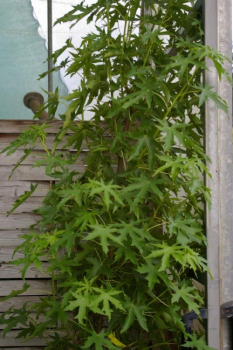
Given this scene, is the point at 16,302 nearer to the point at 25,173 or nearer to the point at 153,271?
the point at 25,173

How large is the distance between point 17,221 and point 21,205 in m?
0.09

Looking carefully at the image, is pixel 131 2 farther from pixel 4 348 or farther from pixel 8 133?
pixel 4 348

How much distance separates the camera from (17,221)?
262 centimetres

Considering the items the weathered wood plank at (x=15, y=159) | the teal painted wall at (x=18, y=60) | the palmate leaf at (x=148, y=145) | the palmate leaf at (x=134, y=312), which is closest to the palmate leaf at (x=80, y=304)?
the palmate leaf at (x=134, y=312)

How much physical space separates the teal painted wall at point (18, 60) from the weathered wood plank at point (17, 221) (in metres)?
1.88

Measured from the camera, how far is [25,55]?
4.34 metres

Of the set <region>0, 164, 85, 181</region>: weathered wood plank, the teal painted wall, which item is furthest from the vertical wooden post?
the teal painted wall

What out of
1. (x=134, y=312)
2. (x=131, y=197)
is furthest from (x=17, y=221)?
(x=134, y=312)

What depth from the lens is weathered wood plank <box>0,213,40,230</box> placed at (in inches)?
103

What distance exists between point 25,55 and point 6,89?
343mm

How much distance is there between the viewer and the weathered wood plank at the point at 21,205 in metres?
2.60

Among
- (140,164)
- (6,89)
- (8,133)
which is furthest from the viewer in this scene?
(6,89)

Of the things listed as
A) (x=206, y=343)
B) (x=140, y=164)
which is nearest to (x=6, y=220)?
(x=140, y=164)

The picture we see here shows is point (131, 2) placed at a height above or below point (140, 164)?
above
